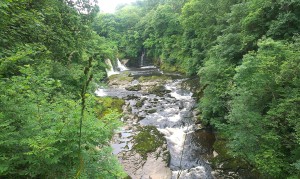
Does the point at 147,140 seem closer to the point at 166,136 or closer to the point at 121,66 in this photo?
the point at 166,136

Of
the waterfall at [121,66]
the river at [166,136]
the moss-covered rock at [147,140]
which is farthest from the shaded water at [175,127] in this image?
the waterfall at [121,66]

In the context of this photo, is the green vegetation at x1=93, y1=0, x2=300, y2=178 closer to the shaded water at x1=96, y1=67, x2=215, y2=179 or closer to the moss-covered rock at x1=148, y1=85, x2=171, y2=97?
the moss-covered rock at x1=148, y1=85, x2=171, y2=97

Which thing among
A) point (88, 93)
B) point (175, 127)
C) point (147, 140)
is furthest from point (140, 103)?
point (88, 93)

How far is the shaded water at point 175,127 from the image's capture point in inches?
331

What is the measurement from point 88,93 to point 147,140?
5506mm

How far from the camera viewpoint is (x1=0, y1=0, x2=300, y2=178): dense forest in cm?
304

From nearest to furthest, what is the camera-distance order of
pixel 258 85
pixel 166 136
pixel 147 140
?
pixel 258 85, pixel 147 140, pixel 166 136

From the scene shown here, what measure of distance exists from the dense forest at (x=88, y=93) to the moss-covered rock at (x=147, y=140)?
2622mm

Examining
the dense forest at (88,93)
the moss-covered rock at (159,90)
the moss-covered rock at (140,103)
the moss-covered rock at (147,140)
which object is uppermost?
the dense forest at (88,93)

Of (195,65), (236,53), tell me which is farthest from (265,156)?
(195,65)

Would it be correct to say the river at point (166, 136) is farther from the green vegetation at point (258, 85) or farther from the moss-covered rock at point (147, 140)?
the green vegetation at point (258, 85)

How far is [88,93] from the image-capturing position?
507 centimetres

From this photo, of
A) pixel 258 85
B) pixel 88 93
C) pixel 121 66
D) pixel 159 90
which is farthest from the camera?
pixel 121 66

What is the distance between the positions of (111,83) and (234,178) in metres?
16.7
